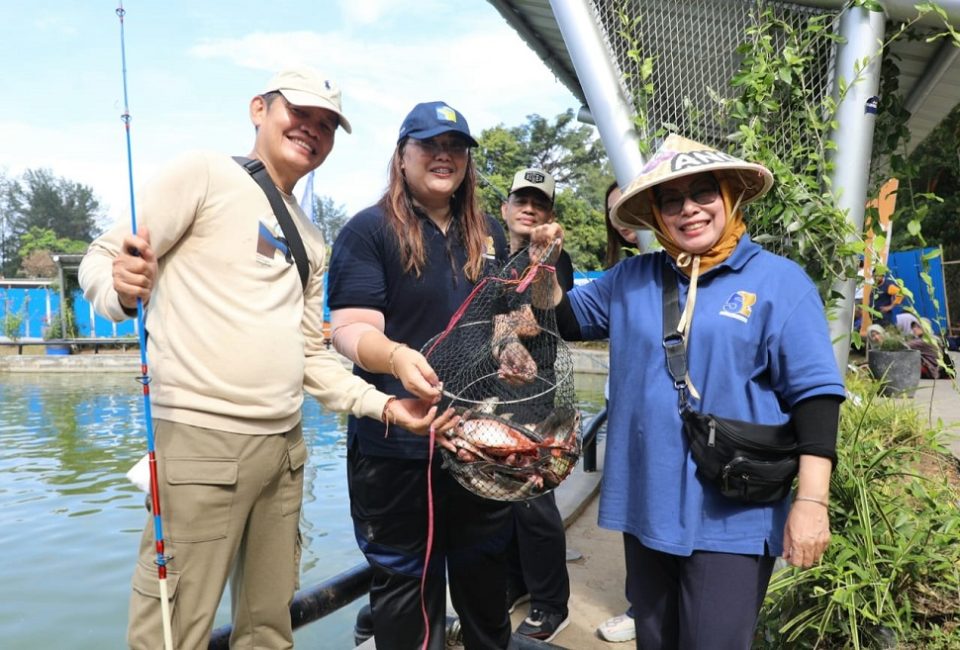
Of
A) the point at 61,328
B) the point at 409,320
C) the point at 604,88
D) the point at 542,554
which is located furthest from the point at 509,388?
the point at 61,328

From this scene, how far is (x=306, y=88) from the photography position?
89.0 inches

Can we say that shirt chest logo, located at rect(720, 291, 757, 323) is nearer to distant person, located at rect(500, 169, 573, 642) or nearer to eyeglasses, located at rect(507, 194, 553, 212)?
distant person, located at rect(500, 169, 573, 642)

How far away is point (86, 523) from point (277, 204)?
314 inches

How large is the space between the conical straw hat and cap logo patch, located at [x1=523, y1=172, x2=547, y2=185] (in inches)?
49.9

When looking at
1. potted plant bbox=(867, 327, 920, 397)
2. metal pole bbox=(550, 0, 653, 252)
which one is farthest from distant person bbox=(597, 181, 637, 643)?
potted plant bbox=(867, 327, 920, 397)

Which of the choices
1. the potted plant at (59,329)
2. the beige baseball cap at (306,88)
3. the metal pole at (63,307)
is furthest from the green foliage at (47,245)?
the beige baseball cap at (306,88)

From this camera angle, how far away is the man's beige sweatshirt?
2.01 meters

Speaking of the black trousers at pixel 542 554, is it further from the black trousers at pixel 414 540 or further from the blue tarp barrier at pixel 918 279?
the blue tarp barrier at pixel 918 279

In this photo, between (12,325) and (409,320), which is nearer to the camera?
(409,320)

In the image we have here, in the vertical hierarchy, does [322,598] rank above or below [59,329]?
above

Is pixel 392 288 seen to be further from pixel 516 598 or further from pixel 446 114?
pixel 516 598

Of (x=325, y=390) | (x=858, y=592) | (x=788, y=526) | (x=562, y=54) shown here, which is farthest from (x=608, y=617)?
(x=562, y=54)

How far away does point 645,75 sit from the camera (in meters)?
3.33

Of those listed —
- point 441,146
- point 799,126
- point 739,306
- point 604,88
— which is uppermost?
point 604,88
